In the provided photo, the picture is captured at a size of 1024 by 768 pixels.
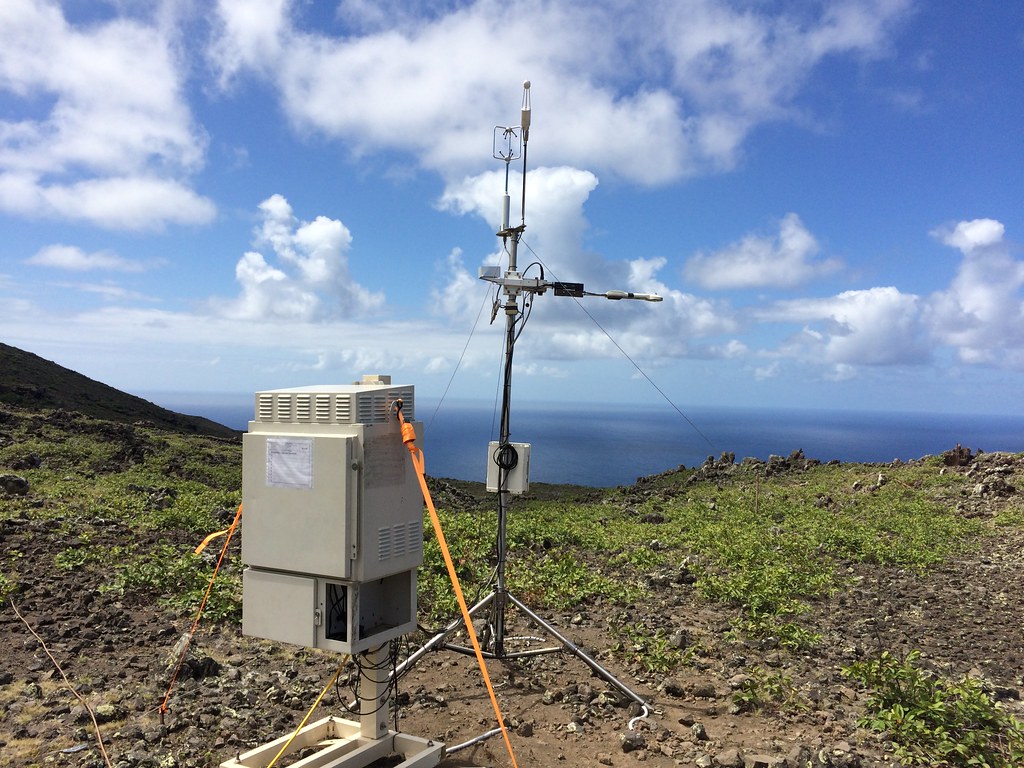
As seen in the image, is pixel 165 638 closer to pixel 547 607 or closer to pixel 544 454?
pixel 547 607

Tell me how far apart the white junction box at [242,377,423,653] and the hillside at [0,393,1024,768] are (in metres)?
1.27

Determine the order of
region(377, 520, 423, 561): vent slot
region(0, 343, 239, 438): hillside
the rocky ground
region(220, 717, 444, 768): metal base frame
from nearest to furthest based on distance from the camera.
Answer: region(377, 520, 423, 561): vent slot → region(220, 717, 444, 768): metal base frame → the rocky ground → region(0, 343, 239, 438): hillside

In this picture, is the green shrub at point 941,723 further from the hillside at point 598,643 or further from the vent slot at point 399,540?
the vent slot at point 399,540

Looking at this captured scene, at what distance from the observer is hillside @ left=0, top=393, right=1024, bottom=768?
197 inches

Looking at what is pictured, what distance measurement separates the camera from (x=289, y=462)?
4.25m

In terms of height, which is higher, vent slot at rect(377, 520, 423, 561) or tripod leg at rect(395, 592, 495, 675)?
vent slot at rect(377, 520, 423, 561)

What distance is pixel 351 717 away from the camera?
5508mm

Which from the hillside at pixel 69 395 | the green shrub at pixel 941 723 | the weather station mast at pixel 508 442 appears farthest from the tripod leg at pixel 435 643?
→ the hillside at pixel 69 395

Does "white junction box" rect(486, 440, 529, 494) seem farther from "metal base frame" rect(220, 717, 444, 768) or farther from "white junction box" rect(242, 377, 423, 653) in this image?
"metal base frame" rect(220, 717, 444, 768)

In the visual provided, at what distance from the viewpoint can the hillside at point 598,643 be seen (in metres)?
4.99

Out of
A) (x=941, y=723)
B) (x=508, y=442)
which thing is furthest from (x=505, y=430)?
(x=941, y=723)

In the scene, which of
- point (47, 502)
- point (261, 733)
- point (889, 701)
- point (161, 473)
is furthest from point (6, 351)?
point (889, 701)

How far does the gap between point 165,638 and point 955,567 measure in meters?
10.4

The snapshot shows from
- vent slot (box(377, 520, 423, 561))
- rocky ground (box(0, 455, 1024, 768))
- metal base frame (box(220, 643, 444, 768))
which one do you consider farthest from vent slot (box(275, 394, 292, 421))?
rocky ground (box(0, 455, 1024, 768))
